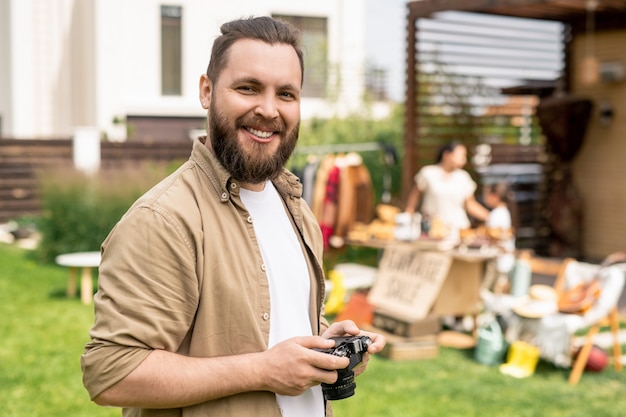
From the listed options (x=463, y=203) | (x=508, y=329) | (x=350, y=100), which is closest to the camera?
(x=508, y=329)

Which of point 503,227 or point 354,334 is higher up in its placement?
point 354,334

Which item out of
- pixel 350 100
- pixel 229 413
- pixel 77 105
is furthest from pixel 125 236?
pixel 77 105

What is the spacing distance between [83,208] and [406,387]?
7886 mm

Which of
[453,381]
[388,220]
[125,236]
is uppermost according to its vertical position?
[125,236]

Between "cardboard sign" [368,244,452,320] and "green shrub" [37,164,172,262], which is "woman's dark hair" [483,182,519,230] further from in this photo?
"green shrub" [37,164,172,262]

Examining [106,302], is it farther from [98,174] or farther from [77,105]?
[77,105]

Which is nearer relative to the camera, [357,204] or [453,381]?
[453,381]

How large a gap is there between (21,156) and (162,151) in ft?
9.69

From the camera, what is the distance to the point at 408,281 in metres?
8.12

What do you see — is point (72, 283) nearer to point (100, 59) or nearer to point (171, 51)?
point (100, 59)

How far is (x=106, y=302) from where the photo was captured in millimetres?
1788

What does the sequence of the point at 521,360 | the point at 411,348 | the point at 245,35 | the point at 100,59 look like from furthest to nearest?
the point at 100,59
the point at 411,348
the point at 521,360
the point at 245,35

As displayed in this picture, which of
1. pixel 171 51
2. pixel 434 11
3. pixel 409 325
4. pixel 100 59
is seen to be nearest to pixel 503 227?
pixel 409 325

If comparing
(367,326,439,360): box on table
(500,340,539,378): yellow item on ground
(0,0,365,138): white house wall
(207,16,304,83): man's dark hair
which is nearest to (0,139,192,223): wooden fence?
(0,0,365,138): white house wall
